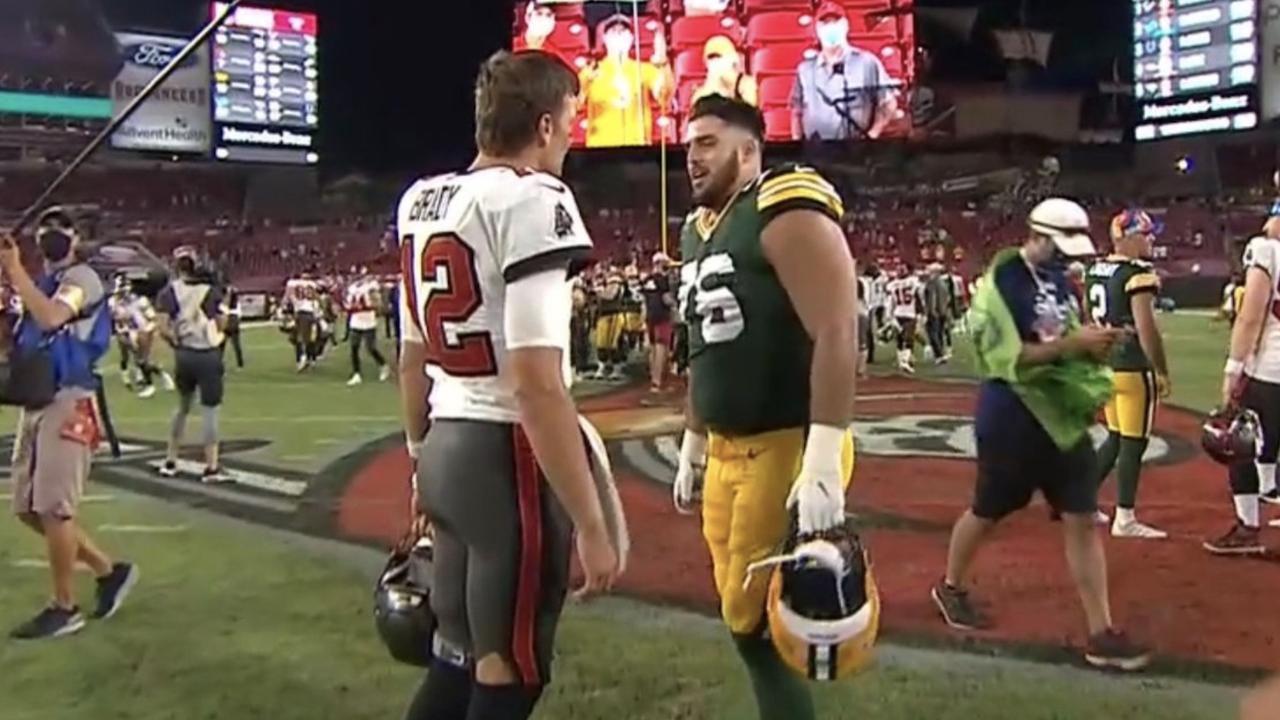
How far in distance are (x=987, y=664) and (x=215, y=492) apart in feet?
20.5

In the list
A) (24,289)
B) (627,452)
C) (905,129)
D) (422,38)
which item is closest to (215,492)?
(627,452)

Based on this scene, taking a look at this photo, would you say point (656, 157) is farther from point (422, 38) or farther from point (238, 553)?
point (238, 553)

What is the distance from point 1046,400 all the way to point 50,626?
4243mm

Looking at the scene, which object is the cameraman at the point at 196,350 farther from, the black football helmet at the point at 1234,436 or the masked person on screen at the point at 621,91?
the masked person on screen at the point at 621,91

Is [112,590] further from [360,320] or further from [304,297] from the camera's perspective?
[304,297]

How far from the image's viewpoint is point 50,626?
20.0 ft

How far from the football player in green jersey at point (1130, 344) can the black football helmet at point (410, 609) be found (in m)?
4.82

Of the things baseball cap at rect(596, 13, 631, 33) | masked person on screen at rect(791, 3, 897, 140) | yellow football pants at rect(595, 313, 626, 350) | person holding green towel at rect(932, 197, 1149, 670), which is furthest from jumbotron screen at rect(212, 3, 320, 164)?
person holding green towel at rect(932, 197, 1149, 670)

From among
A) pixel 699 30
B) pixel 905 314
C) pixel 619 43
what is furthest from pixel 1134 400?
pixel 699 30

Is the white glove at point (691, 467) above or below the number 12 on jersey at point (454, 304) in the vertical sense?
below

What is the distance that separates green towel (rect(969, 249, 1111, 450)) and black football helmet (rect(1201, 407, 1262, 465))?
1790 millimetres

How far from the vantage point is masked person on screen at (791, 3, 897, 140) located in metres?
35.2

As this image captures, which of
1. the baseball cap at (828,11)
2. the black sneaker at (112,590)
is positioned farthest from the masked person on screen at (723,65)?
the black sneaker at (112,590)

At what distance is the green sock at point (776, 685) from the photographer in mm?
3719
